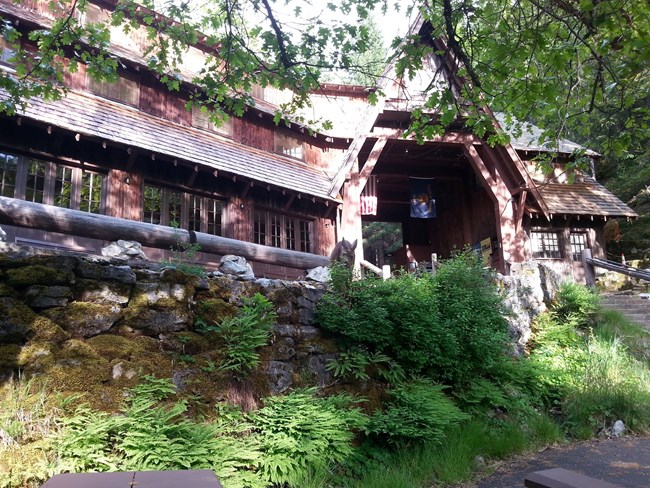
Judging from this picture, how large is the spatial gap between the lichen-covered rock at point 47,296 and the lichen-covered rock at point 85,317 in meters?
0.08

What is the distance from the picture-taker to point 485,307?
32.0 feet

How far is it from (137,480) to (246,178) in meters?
11.5

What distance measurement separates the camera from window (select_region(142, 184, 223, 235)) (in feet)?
39.1

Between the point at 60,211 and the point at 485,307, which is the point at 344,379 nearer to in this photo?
the point at 485,307

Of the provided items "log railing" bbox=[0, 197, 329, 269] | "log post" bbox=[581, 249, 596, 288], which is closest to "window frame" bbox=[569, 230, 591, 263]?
"log post" bbox=[581, 249, 596, 288]

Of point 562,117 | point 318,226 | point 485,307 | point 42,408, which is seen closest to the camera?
point 42,408

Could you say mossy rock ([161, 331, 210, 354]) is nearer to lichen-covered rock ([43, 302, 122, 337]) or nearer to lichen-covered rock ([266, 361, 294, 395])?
lichen-covered rock ([43, 302, 122, 337])

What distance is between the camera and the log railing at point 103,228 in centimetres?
817

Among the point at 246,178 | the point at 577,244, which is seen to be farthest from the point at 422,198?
the point at 246,178

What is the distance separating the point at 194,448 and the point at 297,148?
12784 mm

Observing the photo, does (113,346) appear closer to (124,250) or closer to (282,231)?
(124,250)

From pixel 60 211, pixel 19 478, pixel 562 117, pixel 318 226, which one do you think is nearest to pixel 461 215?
pixel 318 226

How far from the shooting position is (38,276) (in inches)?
216

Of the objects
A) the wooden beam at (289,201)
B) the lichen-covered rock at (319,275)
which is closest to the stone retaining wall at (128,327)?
the lichen-covered rock at (319,275)
